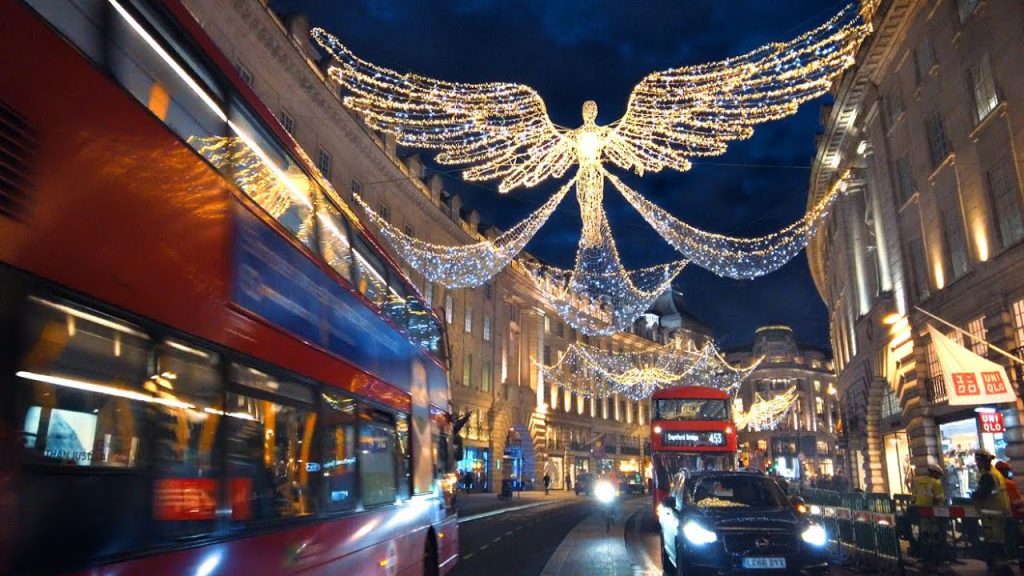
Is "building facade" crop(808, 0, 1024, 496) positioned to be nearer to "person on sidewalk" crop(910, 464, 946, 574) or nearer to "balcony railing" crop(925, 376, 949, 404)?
"balcony railing" crop(925, 376, 949, 404)

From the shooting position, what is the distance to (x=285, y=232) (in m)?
6.05

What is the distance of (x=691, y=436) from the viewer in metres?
21.8

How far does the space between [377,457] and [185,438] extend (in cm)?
376

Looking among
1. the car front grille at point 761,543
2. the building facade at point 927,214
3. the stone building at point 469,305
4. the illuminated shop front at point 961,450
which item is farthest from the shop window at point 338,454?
the illuminated shop front at point 961,450

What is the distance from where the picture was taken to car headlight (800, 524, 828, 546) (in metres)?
9.15

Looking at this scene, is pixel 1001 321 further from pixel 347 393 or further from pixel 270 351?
pixel 270 351

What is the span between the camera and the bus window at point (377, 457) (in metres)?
7.32

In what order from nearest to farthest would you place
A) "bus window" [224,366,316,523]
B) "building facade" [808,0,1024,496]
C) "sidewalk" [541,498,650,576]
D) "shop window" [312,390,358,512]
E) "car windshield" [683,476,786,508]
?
"bus window" [224,366,316,523]
"shop window" [312,390,358,512]
"car windshield" [683,476,786,508]
"sidewalk" [541,498,650,576]
"building facade" [808,0,1024,496]

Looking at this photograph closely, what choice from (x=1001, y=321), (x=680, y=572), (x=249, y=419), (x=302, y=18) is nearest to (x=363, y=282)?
(x=249, y=419)

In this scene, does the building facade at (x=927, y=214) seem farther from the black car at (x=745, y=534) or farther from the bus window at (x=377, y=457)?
the bus window at (x=377, y=457)

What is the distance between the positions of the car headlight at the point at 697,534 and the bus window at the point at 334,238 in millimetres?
5487

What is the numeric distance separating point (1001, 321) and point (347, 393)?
1583 centimetres

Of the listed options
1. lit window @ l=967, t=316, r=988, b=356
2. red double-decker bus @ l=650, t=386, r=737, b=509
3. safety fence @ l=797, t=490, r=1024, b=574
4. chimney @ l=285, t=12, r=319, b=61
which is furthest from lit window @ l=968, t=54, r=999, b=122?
chimney @ l=285, t=12, r=319, b=61

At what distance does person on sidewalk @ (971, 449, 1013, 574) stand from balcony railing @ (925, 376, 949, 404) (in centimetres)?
1052
